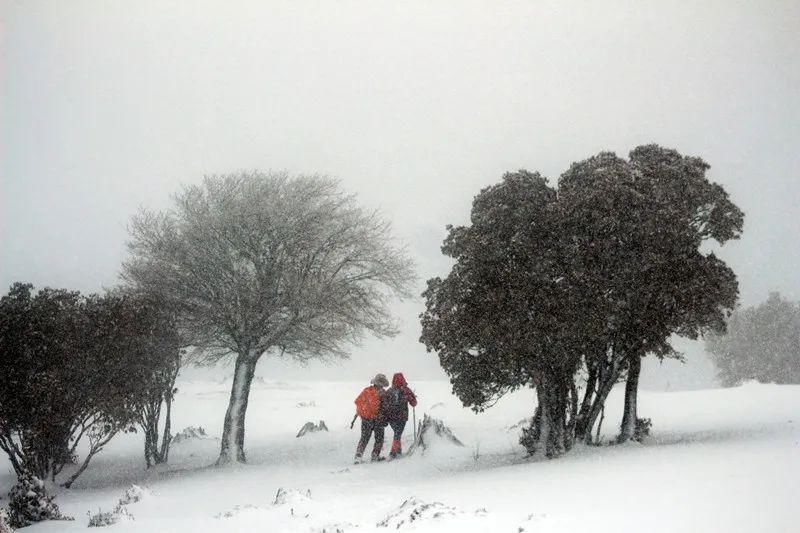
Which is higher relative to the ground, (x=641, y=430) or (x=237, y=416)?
(x=237, y=416)

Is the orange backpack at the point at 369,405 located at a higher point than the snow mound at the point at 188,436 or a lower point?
higher

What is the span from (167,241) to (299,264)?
13.5ft

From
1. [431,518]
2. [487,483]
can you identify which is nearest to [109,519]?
[431,518]

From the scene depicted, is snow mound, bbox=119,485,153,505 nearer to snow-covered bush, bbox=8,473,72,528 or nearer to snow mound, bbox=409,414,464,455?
snow-covered bush, bbox=8,473,72,528

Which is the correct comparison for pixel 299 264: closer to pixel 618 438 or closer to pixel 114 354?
pixel 114 354

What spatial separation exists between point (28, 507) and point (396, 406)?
901 centimetres

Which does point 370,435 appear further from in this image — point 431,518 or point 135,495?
point 431,518

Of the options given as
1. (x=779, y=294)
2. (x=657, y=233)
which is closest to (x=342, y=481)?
(x=657, y=233)

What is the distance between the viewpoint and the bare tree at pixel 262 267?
18.5 meters

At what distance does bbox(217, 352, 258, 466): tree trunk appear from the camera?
18.0 meters

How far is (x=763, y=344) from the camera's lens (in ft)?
153

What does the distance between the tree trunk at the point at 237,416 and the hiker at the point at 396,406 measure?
4.30 metres

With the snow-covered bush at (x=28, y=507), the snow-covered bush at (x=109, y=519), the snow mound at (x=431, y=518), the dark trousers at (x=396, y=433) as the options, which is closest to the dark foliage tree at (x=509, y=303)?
the dark trousers at (x=396, y=433)

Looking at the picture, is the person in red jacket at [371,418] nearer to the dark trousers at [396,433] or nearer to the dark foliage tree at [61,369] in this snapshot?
the dark trousers at [396,433]
